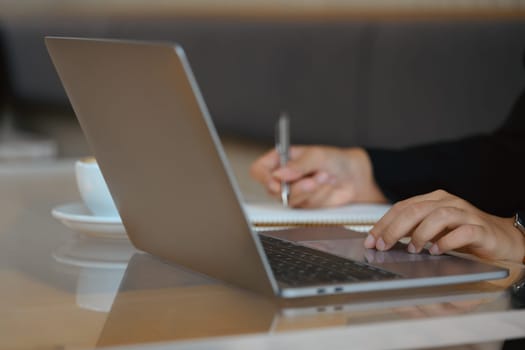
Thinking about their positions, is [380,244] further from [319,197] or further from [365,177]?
[365,177]

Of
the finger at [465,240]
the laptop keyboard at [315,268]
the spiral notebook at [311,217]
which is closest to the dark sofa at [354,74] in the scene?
the spiral notebook at [311,217]

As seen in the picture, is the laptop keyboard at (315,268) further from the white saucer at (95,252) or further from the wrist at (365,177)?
the wrist at (365,177)

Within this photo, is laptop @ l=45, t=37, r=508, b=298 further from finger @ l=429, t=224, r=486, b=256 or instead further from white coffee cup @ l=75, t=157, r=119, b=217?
white coffee cup @ l=75, t=157, r=119, b=217

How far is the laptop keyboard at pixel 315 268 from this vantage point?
705 millimetres

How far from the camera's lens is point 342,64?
2.07 m

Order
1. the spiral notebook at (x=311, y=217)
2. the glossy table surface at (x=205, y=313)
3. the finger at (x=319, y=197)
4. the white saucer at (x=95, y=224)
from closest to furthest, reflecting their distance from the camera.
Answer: the glossy table surface at (x=205, y=313)
the white saucer at (x=95, y=224)
the spiral notebook at (x=311, y=217)
the finger at (x=319, y=197)

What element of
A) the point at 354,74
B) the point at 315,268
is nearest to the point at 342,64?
the point at 354,74

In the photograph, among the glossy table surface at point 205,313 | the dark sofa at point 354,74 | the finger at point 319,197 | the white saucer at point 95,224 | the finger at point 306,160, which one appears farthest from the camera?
the dark sofa at point 354,74

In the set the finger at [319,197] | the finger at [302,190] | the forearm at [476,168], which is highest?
the finger at [302,190]

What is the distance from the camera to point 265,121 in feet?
7.57

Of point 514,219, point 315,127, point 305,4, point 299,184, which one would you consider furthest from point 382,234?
point 305,4

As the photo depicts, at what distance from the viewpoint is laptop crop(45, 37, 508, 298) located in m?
0.65

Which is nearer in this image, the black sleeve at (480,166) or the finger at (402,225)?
the finger at (402,225)

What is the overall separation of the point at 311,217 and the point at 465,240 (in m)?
0.30
